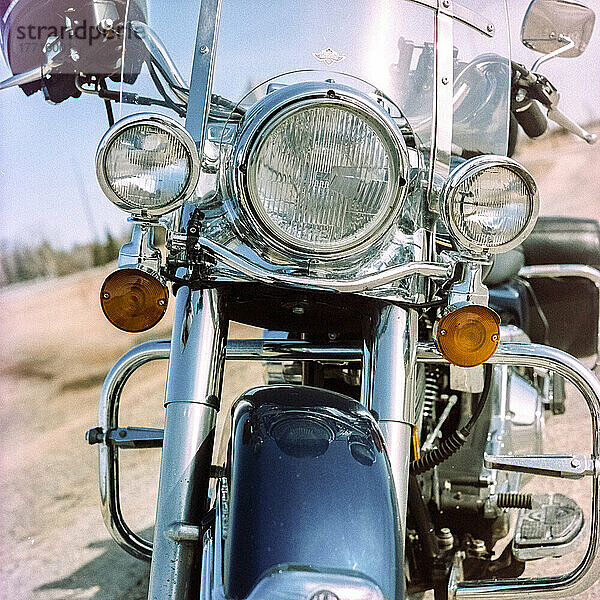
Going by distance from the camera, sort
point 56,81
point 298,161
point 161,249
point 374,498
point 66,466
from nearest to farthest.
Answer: point 374,498 < point 298,161 < point 161,249 < point 56,81 < point 66,466

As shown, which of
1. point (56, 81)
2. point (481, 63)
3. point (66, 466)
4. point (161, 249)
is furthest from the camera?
point (66, 466)

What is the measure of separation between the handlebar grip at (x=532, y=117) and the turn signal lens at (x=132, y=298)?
A: 3.89 ft

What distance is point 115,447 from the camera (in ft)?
5.24

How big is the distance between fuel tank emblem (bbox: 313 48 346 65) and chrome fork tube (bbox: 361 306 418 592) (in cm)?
46

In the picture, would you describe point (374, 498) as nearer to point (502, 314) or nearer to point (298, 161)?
point (298, 161)

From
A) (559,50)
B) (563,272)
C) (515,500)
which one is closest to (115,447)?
(515,500)

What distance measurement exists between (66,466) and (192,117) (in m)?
3.09

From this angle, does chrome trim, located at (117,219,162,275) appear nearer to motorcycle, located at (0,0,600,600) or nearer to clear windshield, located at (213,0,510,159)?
motorcycle, located at (0,0,600,600)

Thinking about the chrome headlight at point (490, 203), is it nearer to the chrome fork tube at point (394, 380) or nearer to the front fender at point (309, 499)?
the chrome fork tube at point (394, 380)

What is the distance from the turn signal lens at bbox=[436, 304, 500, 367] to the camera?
1377mm

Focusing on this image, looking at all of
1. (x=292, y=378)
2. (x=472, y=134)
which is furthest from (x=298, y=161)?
(x=292, y=378)

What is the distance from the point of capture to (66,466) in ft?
13.4

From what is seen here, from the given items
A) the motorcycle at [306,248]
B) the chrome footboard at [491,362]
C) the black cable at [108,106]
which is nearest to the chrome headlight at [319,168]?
the motorcycle at [306,248]

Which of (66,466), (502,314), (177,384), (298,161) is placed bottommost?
(66,466)
